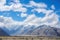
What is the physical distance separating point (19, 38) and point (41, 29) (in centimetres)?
104

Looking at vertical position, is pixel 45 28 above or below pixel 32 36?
above

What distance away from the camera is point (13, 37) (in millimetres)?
5113

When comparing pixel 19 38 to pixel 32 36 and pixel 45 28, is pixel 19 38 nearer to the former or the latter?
pixel 32 36

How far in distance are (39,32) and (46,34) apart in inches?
12.4

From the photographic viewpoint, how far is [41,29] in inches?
219

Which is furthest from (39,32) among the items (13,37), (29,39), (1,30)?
(1,30)

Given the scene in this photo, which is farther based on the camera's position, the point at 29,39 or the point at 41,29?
the point at 41,29

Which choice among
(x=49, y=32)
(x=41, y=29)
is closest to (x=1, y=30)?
(x=41, y=29)

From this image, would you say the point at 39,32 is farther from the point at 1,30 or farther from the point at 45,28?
the point at 1,30

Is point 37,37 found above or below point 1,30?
below

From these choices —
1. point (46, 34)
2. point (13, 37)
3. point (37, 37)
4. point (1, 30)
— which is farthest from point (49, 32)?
point (1, 30)

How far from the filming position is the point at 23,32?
5.39 metres

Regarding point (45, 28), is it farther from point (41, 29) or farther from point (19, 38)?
point (19, 38)

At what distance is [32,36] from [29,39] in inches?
7.3
